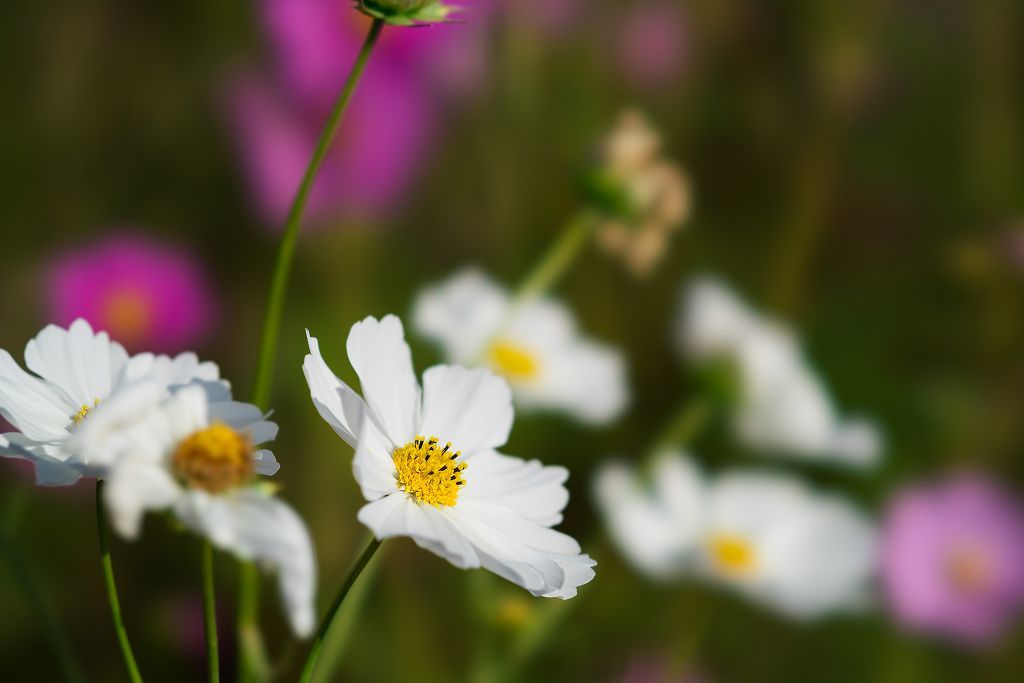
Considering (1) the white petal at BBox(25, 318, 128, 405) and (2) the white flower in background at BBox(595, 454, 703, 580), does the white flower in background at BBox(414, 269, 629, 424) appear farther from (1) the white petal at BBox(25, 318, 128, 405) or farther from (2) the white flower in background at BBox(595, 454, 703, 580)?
(1) the white petal at BBox(25, 318, 128, 405)

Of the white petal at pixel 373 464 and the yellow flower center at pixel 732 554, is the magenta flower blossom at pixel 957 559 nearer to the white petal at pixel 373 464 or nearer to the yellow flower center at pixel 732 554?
the yellow flower center at pixel 732 554

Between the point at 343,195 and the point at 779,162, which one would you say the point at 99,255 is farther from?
the point at 779,162

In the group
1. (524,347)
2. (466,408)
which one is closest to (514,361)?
(524,347)

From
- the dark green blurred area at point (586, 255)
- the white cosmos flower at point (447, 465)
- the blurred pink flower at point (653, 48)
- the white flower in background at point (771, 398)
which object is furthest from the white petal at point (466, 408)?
the blurred pink flower at point (653, 48)

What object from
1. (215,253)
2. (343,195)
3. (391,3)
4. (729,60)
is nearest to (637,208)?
(391,3)

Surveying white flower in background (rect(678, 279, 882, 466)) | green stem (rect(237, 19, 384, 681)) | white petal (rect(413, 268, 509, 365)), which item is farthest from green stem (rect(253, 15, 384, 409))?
white flower in background (rect(678, 279, 882, 466))
